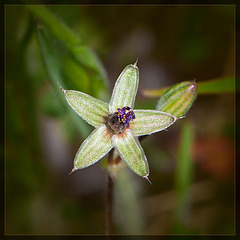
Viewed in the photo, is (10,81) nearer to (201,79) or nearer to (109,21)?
(109,21)

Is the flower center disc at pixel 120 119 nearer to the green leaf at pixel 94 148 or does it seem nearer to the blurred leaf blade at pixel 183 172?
the green leaf at pixel 94 148

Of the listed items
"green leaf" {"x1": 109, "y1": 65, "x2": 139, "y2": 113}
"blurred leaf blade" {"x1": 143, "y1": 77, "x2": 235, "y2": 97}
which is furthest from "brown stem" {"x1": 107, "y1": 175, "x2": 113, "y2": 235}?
"blurred leaf blade" {"x1": 143, "y1": 77, "x2": 235, "y2": 97}

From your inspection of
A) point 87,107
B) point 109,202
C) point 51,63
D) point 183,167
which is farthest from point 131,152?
point 183,167

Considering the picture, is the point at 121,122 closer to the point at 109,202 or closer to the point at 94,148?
the point at 94,148

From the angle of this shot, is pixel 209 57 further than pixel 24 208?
Yes

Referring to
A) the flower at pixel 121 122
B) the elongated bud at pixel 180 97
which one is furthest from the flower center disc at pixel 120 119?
the elongated bud at pixel 180 97

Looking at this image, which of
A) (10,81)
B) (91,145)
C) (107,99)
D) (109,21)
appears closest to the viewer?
(91,145)
